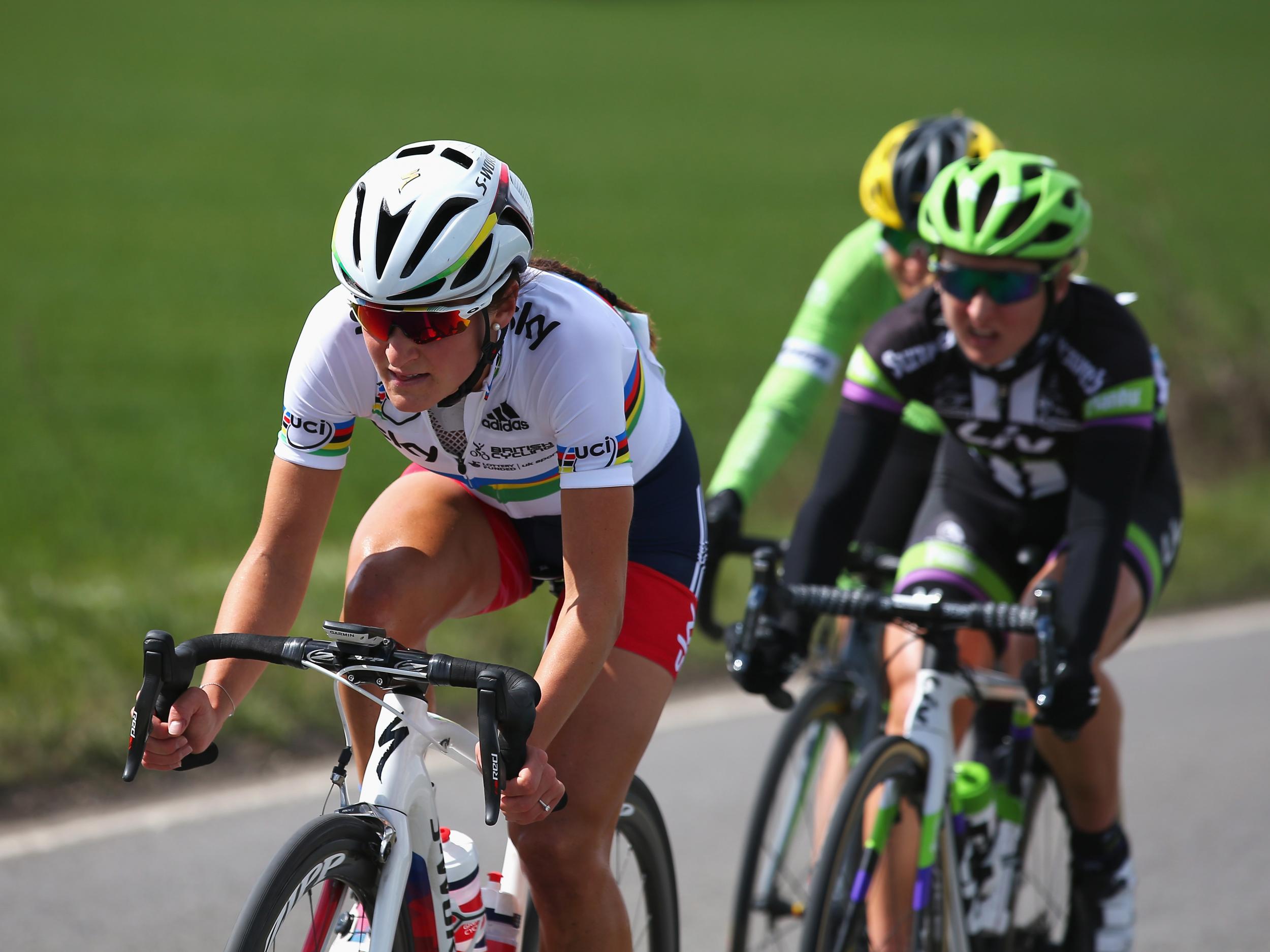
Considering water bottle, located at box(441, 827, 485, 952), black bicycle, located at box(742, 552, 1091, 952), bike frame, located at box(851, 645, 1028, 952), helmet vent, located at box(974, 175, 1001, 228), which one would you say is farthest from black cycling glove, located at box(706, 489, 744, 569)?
water bottle, located at box(441, 827, 485, 952)

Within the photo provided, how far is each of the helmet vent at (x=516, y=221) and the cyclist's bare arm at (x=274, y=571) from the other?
23.1 inches

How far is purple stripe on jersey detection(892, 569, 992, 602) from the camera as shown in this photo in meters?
3.86

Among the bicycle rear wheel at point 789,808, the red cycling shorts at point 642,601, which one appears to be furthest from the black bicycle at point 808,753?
the red cycling shorts at point 642,601

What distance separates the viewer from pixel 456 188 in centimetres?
253

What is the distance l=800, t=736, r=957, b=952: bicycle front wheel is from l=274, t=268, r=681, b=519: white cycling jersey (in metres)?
1.06

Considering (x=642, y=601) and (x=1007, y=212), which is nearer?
(x=642, y=601)

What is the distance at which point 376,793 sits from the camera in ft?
8.26

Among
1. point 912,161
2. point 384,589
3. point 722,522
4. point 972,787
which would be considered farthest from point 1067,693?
point 912,161

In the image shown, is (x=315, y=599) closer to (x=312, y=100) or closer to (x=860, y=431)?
(x=860, y=431)

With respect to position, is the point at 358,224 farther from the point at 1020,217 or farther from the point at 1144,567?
the point at 1144,567

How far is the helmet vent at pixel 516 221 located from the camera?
260 centimetres

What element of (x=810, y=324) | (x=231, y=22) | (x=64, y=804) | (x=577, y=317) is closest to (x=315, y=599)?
(x=64, y=804)

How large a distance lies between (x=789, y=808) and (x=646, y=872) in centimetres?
81

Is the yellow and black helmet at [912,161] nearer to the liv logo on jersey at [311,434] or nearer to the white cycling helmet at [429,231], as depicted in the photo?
the white cycling helmet at [429,231]
